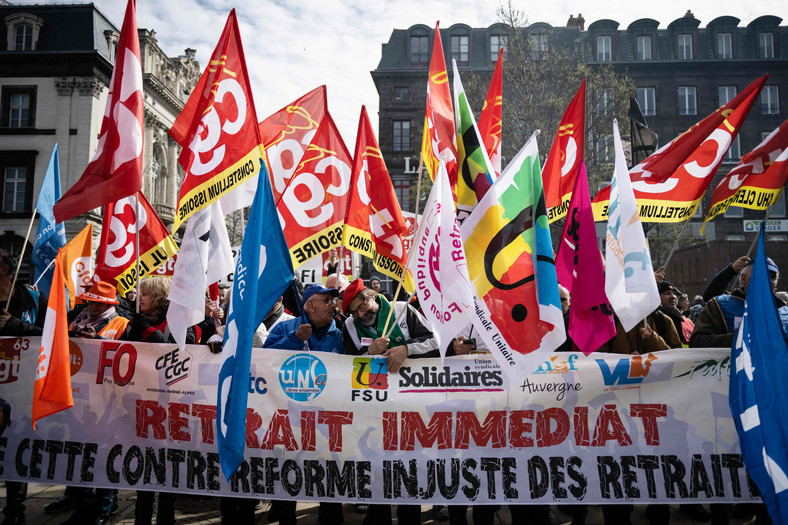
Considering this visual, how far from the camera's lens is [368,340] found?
4613 millimetres

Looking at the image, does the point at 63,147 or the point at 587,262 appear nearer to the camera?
the point at 587,262

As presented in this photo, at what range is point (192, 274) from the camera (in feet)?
15.0

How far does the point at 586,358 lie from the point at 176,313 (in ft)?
10.00

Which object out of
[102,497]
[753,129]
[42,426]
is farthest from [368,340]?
[753,129]

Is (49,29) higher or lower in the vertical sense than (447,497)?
higher

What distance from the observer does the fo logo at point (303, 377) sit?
4371 millimetres

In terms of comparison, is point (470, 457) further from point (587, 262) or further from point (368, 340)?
point (587, 262)

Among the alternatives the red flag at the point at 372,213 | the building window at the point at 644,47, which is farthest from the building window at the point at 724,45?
the red flag at the point at 372,213

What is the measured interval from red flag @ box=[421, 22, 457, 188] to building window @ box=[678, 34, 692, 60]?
38.5 meters

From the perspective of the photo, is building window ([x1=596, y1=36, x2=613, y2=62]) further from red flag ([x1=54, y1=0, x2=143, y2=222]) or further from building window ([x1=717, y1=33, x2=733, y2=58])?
red flag ([x1=54, y1=0, x2=143, y2=222])

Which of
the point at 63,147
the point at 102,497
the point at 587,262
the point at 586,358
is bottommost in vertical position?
the point at 102,497

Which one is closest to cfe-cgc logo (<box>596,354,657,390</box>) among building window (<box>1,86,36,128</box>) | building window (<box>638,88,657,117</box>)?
building window (<box>1,86,36,128</box>)

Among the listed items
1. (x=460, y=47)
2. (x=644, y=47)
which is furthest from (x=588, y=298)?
(x=644, y=47)

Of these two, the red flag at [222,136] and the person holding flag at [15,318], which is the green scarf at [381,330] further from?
the person holding flag at [15,318]
